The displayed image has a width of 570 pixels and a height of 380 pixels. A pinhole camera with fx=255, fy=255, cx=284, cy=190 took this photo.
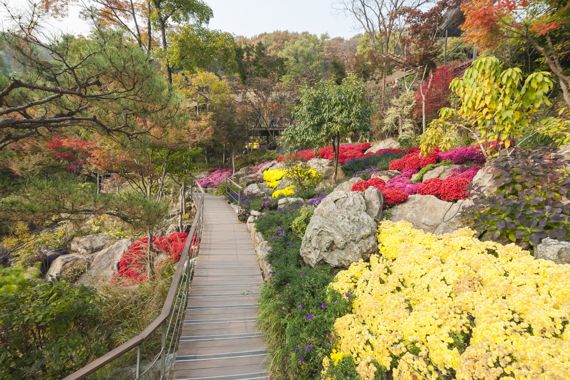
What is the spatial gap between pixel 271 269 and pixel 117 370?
2795 mm

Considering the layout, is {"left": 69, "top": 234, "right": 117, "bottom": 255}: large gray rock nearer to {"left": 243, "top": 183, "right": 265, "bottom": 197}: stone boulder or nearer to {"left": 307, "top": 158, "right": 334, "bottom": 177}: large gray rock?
{"left": 243, "top": 183, "right": 265, "bottom": 197}: stone boulder

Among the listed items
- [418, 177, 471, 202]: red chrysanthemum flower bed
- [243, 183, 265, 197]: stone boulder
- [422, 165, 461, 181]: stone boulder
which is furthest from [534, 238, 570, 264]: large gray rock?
[243, 183, 265, 197]: stone boulder

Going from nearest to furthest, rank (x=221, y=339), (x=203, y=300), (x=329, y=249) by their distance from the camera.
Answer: (x=221, y=339) → (x=329, y=249) → (x=203, y=300)

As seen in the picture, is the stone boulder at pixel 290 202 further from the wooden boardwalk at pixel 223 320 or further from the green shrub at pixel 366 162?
the green shrub at pixel 366 162

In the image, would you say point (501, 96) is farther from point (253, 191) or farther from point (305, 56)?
point (305, 56)

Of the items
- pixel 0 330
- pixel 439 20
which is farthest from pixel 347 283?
pixel 439 20

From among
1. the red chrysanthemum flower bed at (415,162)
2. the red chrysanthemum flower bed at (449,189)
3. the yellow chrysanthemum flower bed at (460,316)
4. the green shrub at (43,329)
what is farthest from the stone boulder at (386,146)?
the green shrub at (43,329)

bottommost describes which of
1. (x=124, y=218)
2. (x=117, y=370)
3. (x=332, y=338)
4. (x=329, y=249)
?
(x=117, y=370)

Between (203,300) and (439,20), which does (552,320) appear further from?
(439,20)

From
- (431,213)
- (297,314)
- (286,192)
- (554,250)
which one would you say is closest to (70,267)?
(286,192)

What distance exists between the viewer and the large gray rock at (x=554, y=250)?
2.77 metres

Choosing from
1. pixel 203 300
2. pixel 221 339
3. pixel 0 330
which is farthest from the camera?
pixel 203 300

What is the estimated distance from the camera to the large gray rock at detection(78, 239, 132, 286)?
7.05 m

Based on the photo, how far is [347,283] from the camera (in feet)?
12.1
